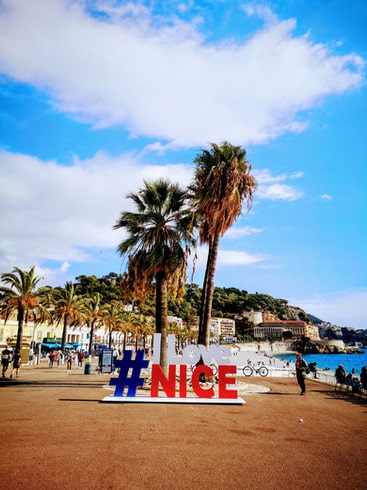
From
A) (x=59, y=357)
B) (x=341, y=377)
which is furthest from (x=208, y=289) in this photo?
(x=59, y=357)

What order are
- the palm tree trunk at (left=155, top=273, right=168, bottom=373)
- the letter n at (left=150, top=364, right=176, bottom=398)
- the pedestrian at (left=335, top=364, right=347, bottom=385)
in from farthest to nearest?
the pedestrian at (left=335, top=364, right=347, bottom=385) < the palm tree trunk at (left=155, top=273, right=168, bottom=373) < the letter n at (left=150, top=364, right=176, bottom=398)

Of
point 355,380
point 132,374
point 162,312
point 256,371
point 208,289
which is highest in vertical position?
point 208,289

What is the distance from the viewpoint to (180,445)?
313 inches

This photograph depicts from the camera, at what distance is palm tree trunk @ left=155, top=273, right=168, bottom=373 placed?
59.1 feet

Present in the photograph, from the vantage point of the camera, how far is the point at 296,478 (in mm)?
6195

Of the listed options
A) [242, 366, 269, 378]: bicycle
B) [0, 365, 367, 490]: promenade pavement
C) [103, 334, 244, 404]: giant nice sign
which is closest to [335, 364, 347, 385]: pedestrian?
[0, 365, 367, 490]: promenade pavement

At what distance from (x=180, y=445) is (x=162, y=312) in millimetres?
10675

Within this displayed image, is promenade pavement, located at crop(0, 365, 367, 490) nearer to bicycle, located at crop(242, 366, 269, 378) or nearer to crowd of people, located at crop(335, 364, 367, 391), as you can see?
crowd of people, located at crop(335, 364, 367, 391)

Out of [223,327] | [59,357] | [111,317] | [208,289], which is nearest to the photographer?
[208,289]

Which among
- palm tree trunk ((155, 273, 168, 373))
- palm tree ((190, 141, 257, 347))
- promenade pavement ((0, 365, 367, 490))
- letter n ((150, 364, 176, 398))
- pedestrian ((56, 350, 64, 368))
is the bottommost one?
pedestrian ((56, 350, 64, 368))

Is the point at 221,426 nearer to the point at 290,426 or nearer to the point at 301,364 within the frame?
the point at 290,426

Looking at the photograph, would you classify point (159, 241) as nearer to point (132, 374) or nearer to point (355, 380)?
point (132, 374)

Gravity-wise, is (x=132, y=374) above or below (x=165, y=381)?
above

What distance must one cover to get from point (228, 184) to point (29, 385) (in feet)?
49.8
